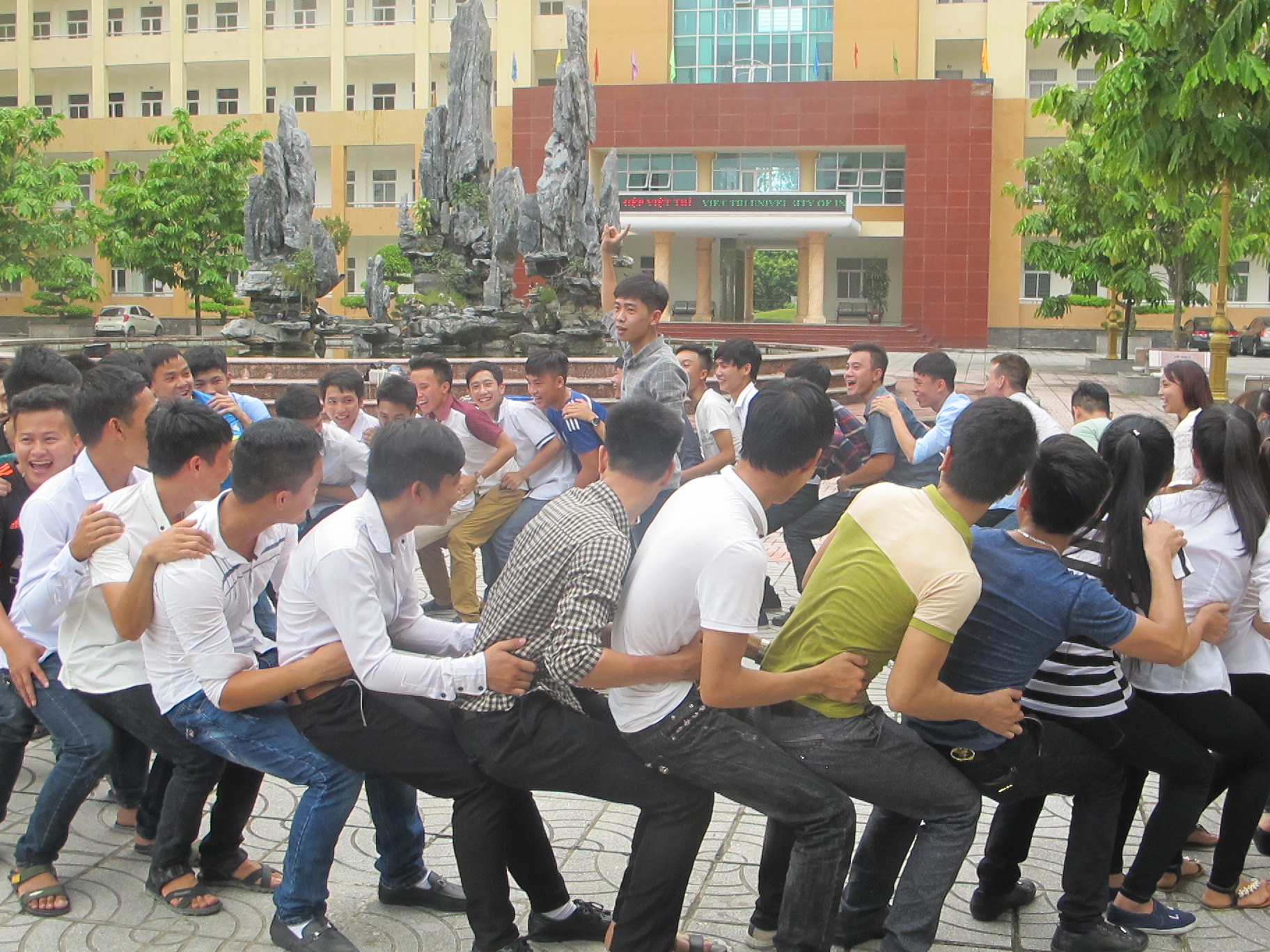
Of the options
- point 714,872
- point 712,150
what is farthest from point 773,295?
point 714,872

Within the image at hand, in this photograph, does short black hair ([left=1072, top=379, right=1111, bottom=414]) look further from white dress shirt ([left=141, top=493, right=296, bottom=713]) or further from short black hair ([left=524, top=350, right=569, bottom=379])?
white dress shirt ([left=141, top=493, right=296, bottom=713])

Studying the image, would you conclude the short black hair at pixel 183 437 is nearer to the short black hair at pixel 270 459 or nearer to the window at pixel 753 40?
the short black hair at pixel 270 459

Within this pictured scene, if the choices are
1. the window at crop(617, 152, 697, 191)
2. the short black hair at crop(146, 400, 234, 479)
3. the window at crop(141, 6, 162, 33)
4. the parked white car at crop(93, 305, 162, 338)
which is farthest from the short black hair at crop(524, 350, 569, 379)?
the window at crop(141, 6, 162, 33)

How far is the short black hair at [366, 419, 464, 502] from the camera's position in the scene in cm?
330

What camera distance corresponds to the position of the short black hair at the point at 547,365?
22.2 ft

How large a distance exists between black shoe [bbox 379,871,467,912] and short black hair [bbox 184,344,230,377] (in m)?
3.60

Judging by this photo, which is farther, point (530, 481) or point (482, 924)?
point (530, 481)

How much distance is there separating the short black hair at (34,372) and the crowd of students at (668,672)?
129 cm

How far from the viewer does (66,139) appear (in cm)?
4556

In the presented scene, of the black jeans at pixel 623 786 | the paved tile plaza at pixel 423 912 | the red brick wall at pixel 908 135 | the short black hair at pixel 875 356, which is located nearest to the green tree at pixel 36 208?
the red brick wall at pixel 908 135

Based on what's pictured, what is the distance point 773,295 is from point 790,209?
54.3 ft

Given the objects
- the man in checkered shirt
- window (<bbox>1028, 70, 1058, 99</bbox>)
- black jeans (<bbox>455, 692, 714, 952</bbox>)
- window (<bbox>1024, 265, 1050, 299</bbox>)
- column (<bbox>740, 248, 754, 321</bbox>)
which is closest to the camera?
the man in checkered shirt

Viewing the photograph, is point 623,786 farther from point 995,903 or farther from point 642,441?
point 995,903

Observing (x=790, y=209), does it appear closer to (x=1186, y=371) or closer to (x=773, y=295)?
(x=773, y=295)
